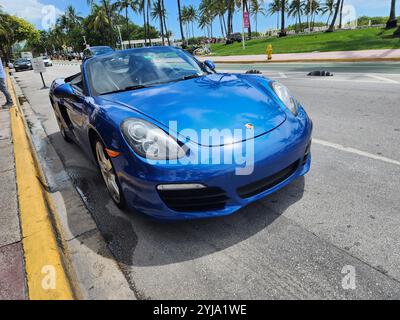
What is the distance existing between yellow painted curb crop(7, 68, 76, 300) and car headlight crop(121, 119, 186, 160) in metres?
0.91

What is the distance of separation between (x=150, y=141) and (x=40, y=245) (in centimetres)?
108

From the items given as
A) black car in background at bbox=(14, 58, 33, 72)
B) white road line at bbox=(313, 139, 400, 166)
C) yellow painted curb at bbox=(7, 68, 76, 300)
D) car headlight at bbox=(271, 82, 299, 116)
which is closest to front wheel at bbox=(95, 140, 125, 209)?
yellow painted curb at bbox=(7, 68, 76, 300)

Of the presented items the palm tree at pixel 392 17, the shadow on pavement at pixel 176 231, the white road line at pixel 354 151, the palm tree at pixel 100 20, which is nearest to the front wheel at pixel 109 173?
the shadow on pavement at pixel 176 231

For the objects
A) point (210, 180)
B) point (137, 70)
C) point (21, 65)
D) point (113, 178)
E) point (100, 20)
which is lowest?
point (113, 178)

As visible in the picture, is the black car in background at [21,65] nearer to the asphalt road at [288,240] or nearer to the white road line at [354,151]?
the asphalt road at [288,240]

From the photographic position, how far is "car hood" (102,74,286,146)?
7.74ft

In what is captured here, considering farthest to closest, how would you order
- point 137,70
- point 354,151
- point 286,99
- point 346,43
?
point 346,43 < point 354,151 < point 137,70 < point 286,99

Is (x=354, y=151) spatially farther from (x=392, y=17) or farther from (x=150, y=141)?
(x=392, y=17)

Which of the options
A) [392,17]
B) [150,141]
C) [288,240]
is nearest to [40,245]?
[150,141]

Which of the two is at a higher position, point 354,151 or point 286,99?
point 286,99

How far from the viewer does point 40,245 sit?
2242mm

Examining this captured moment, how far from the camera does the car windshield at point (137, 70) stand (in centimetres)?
321

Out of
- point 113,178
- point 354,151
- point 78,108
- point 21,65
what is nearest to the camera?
point 113,178
